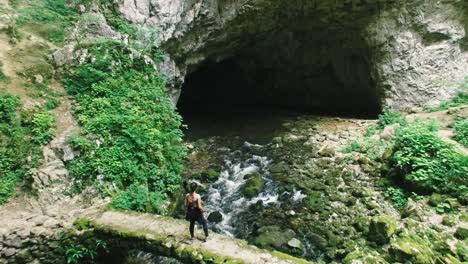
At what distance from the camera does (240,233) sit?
8.73 m

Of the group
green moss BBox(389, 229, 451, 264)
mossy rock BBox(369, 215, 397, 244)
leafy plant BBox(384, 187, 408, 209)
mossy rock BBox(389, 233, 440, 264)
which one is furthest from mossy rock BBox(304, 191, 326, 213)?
mossy rock BBox(389, 233, 440, 264)

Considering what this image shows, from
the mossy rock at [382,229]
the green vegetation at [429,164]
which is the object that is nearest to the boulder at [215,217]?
the mossy rock at [382,229]

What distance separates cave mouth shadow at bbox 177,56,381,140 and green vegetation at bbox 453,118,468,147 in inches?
168

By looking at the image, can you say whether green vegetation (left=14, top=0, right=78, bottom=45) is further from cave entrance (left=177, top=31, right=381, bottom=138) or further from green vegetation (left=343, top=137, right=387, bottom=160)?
green vegetation (left=343, top=137, right=387, bottom=160)

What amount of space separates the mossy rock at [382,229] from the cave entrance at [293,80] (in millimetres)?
8157

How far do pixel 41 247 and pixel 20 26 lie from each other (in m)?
7.42

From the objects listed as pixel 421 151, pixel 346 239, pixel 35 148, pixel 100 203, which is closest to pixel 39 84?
pixel 35 148

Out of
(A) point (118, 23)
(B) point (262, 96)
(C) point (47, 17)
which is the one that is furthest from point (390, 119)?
(C) point (47, 17)

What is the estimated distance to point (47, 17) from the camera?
1161 centimetres

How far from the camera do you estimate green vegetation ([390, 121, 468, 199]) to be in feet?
29.7

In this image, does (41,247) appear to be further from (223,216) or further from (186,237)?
(223,216)

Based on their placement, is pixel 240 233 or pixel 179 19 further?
pixel 179 19

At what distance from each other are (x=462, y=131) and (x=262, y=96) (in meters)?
11.0

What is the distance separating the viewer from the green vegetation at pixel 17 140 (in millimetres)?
7898
